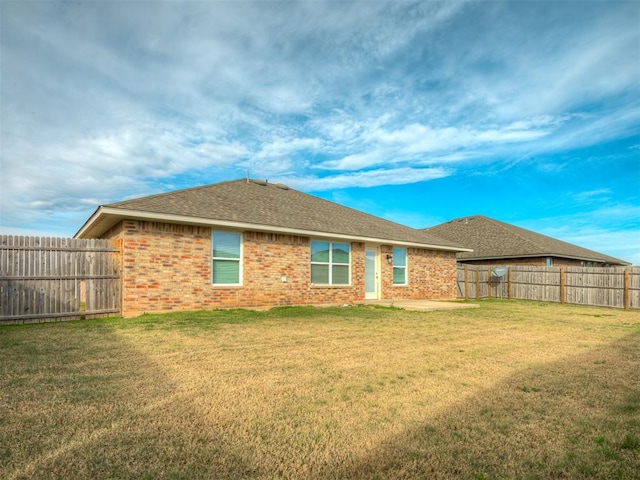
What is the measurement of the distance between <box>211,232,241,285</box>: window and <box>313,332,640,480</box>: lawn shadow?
30.1 ft

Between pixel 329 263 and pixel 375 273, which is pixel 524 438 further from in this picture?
pixel 375 273

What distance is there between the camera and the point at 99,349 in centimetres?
633

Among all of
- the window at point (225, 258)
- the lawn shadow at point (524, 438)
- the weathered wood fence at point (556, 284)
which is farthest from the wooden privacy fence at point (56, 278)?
the weathered wood fence at point (556, 284)

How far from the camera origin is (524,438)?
3113mm

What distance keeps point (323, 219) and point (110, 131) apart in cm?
885

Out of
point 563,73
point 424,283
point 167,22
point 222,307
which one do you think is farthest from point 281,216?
point 563,73

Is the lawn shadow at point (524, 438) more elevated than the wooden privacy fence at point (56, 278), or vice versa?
the wooden privacy fence at point (56, 278)

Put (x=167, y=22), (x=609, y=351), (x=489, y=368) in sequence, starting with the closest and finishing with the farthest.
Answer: (x=489, y=368) → (x=609, y=351) → (x=167, y=22)

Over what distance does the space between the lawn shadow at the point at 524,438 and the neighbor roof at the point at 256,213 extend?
917 cm

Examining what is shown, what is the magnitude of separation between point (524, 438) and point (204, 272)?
9.99 meters

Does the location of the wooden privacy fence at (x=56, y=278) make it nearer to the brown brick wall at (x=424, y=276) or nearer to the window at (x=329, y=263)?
the window at (x=329, y=263)

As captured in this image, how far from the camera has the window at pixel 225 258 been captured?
12016 millimetres

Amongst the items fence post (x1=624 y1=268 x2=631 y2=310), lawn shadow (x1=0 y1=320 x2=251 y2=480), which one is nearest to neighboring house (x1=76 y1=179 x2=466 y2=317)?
lawn shadow (x1=0 y1=320 x2=251 y2=480)

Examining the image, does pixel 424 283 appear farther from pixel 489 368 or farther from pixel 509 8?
pixel 489 368
